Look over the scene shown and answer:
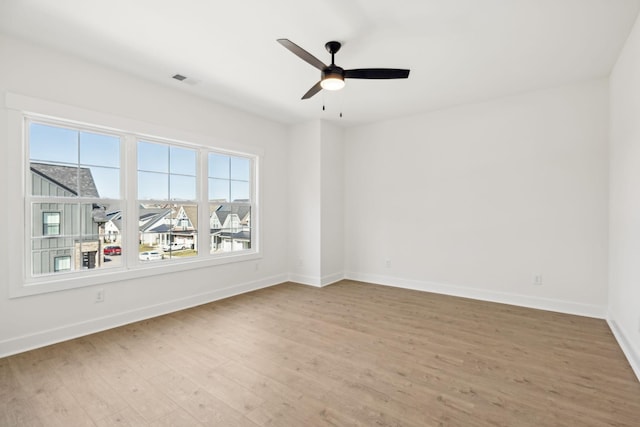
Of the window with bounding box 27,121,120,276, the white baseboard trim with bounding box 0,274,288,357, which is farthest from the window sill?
the white baseboard trim with bounding box 0,274,288,357

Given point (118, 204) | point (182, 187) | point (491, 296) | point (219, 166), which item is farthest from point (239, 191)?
point (491, 296)

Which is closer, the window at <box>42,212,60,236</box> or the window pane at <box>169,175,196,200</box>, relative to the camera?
the window at <box>42,212,60,236</box>

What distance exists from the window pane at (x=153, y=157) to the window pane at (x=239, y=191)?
1.06m

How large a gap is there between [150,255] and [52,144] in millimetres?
1536

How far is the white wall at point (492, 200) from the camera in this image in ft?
12.1

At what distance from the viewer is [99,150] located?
3.35 m

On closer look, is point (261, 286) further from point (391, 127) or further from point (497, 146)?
point (497, 146)

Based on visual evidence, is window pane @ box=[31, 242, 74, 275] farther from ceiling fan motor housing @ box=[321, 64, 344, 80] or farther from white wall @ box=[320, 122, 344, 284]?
white wall @ box=[320, 122, 344, 284]

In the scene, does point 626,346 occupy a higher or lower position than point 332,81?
lower

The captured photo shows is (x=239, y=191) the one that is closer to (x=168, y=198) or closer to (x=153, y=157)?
(x=168, y=198)

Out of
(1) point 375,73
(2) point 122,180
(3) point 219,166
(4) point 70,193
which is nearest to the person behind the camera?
(1) point 375,73

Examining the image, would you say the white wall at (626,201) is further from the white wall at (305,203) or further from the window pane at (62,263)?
the window pane at (62,263)

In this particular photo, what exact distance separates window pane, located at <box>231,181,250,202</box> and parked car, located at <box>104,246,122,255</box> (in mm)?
1722

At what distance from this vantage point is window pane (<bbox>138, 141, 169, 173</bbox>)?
3703 millimetres
